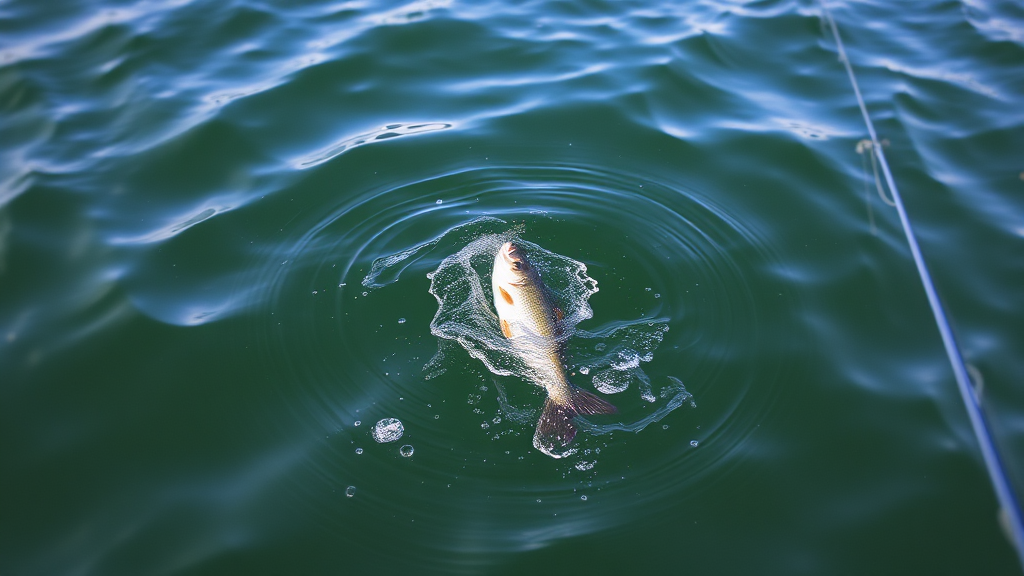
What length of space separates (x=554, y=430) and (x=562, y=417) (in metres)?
0.09

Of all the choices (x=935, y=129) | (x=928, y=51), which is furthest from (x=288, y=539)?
(x=928, y=51)

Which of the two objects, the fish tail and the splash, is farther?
the splash

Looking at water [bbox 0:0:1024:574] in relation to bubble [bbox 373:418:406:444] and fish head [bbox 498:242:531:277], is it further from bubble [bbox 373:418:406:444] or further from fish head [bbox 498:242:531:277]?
fish head [bbox 498:242:531:277]

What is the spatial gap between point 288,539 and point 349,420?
0.74 meters

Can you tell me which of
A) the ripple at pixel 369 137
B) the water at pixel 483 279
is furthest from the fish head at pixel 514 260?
the ripple at pixel 369 137

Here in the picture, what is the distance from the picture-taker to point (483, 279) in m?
4.97

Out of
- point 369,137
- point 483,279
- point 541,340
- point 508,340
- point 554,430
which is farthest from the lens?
point 369,137

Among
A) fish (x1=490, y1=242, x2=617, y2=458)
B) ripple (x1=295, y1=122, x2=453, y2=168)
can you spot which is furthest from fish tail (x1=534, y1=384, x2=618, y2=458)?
ripple (x1=295, y1=122, x2=453, y2=168)

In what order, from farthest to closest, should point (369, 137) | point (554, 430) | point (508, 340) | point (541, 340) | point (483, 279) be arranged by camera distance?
point (369, 137)
point (483, 279)
point (508, 340)
point (541, 340)
point (554, 430)

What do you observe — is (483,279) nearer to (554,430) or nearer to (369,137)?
(554,430)

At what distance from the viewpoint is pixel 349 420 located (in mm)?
3951

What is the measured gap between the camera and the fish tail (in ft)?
12.4

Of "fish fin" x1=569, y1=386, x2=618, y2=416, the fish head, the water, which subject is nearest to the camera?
the water

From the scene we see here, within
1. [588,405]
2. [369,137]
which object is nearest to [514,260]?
[588,405]
